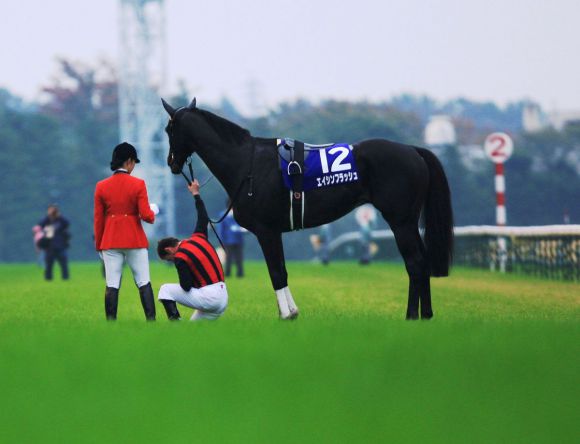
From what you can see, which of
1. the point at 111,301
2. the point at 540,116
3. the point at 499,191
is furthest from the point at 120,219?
the point at 540,116

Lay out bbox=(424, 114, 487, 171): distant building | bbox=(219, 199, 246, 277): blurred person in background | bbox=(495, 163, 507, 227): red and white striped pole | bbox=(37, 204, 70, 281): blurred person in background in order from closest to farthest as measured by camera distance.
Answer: bbox=(219, 199, 246, 277): blurred person in background → bbox=(37, 204, 70, 281): blurred person in background → bbox=(495, 163, 507, 227): red and white striped pole → bbox=(424, 114, 487, 171): distant building

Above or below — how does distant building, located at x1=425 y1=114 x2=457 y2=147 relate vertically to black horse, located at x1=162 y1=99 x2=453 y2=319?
above

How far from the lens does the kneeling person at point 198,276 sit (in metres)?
10.7

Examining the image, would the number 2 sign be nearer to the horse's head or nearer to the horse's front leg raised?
the horse's head

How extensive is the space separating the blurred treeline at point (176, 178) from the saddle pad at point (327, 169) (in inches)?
2067

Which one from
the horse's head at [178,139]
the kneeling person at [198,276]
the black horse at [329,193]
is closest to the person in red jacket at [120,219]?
the kneeling person at [198,276]

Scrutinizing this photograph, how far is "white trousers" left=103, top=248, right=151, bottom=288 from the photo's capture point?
10953mm

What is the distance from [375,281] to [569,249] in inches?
123

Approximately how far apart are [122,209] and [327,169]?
1.69 metres

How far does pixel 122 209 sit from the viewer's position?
1087 centimetres

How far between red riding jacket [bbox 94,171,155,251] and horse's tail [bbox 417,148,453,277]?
94.1 inches

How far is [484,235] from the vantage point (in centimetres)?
2803

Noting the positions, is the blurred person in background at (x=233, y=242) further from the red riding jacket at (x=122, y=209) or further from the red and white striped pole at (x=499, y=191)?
the red riding jacket at (x=122, y=209)

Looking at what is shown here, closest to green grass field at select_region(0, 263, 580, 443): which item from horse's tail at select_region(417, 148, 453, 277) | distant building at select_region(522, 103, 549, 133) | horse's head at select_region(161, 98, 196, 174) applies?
horse's tail at select_region(417, 148, 453, 277)
